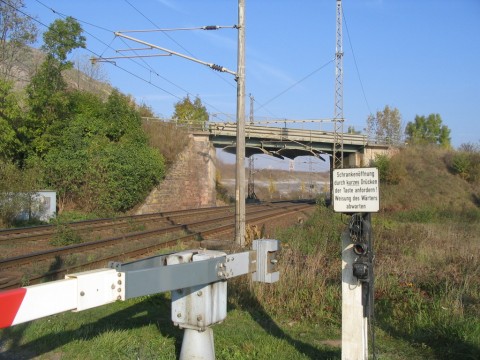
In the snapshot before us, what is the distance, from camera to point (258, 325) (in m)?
6.69

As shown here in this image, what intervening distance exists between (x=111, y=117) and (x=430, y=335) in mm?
28928

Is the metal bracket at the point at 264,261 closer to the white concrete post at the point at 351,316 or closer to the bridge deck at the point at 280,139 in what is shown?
the white concrete post at the point at 351,316

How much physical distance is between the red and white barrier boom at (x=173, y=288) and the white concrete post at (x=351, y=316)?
2.43 ft

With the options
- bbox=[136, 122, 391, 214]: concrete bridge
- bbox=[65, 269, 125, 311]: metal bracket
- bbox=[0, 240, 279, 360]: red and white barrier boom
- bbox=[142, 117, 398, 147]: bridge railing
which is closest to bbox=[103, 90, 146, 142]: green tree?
bbox=[136, 122, 391, 214]: concrete bridge

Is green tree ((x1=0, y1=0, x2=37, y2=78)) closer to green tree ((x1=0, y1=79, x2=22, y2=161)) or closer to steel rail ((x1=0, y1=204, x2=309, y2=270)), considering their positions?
green tree ((x1=0, y1=79, x2=22, y2=161))

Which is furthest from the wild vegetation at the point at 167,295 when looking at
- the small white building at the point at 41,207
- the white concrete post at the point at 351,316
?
the white concrete post at the point at 351,316

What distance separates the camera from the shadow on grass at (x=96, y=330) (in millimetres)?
5367

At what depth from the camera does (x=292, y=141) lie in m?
46.4

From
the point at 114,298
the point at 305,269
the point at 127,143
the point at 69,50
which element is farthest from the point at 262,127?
the point at 114,298

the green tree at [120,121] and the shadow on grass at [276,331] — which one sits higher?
the green tree at [120,121]

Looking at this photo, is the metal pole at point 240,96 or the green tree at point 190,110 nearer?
the metal pole at point 240,96

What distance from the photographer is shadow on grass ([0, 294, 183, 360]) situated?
17.6 ft

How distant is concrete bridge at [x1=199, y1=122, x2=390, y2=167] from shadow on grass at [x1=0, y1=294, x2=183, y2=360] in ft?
116

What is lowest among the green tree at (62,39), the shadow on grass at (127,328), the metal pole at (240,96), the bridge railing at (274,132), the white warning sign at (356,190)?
the shadow on grass at (127,328)
